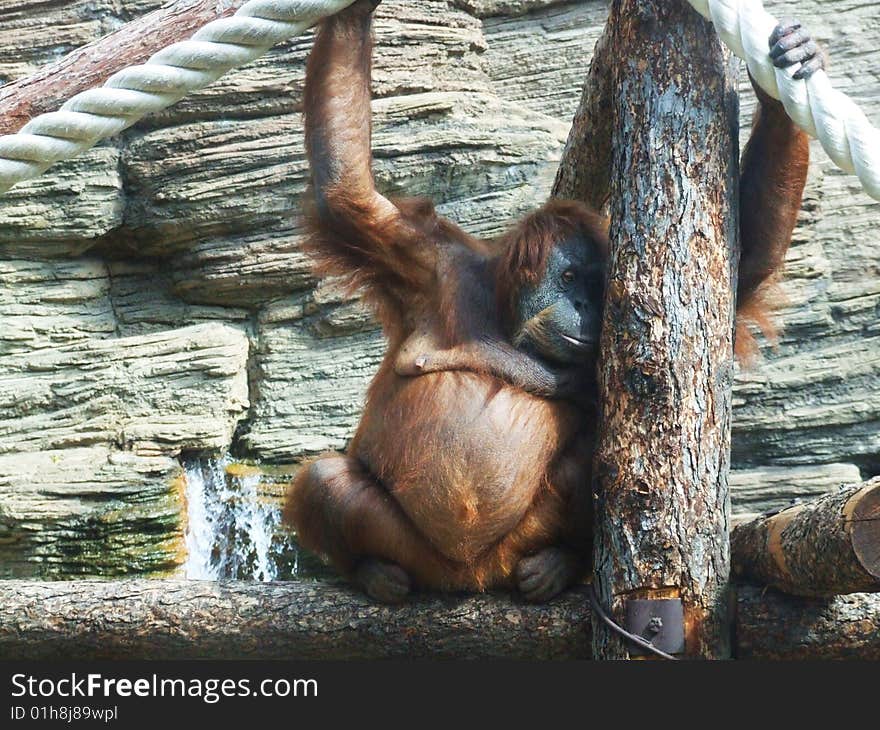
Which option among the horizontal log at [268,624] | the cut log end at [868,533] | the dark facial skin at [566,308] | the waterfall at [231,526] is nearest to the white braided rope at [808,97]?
the cut log end at [868,533]

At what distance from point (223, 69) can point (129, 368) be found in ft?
15.8

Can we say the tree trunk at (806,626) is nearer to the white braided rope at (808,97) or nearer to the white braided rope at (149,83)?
the white braided rope at (808,97)

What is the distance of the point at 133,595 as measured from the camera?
423 centimetres

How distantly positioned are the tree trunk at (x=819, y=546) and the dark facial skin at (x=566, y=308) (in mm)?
919

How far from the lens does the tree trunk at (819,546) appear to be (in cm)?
323

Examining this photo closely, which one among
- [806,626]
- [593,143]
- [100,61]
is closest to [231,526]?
[100,61]

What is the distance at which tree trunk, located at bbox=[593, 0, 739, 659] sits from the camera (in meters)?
3.65

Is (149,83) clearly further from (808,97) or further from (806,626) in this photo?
(806,626)

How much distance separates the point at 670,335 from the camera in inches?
146

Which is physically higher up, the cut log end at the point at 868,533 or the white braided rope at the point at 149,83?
the white braided rope at the point at 149,83

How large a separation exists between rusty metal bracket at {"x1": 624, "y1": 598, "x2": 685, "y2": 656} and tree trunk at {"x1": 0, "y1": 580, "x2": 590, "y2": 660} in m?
0.48

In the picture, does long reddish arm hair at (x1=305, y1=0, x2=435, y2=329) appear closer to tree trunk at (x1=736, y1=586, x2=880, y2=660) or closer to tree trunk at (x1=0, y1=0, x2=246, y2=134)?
tree trunk at (x1=0, y1=0, x2=246, y2=134)

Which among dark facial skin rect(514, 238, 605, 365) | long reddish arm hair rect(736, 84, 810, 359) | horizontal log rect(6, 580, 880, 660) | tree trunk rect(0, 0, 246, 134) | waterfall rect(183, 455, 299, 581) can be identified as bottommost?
waterfall rect(183, 455, 299, 581)

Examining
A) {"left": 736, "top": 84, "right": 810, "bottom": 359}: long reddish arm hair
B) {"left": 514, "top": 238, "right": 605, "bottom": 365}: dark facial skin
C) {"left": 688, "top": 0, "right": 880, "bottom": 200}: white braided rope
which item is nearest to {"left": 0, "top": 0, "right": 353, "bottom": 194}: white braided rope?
{"left": 688, "top": 0, "right": 880, "bottom": 200}: white braided rope
